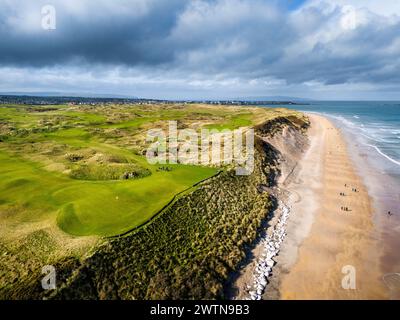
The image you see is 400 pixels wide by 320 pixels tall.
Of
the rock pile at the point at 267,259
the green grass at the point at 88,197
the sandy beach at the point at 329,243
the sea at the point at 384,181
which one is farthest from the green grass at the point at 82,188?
the sea at the point at 384,181

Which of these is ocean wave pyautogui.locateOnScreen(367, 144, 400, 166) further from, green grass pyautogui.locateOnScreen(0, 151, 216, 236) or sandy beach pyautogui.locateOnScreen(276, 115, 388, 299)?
green grass pyautogui.locateOnScreen(0, 151, 216, 236)

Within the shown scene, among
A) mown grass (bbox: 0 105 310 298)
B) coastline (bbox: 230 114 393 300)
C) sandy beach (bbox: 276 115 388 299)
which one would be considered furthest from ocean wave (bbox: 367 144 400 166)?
mown grass (bbox: 0 105 310 298)

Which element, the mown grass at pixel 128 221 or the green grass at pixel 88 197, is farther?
the green grass at pixel 88 197

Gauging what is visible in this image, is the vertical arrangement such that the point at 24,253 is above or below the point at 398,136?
below

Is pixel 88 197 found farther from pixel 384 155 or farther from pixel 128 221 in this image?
pixel 384 155

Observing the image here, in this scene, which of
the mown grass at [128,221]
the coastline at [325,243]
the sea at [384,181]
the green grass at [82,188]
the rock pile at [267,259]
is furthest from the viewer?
the sea at [384,181]

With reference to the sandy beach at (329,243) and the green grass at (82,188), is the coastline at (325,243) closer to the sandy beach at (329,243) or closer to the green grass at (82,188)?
the sandy beach at (329,243)
